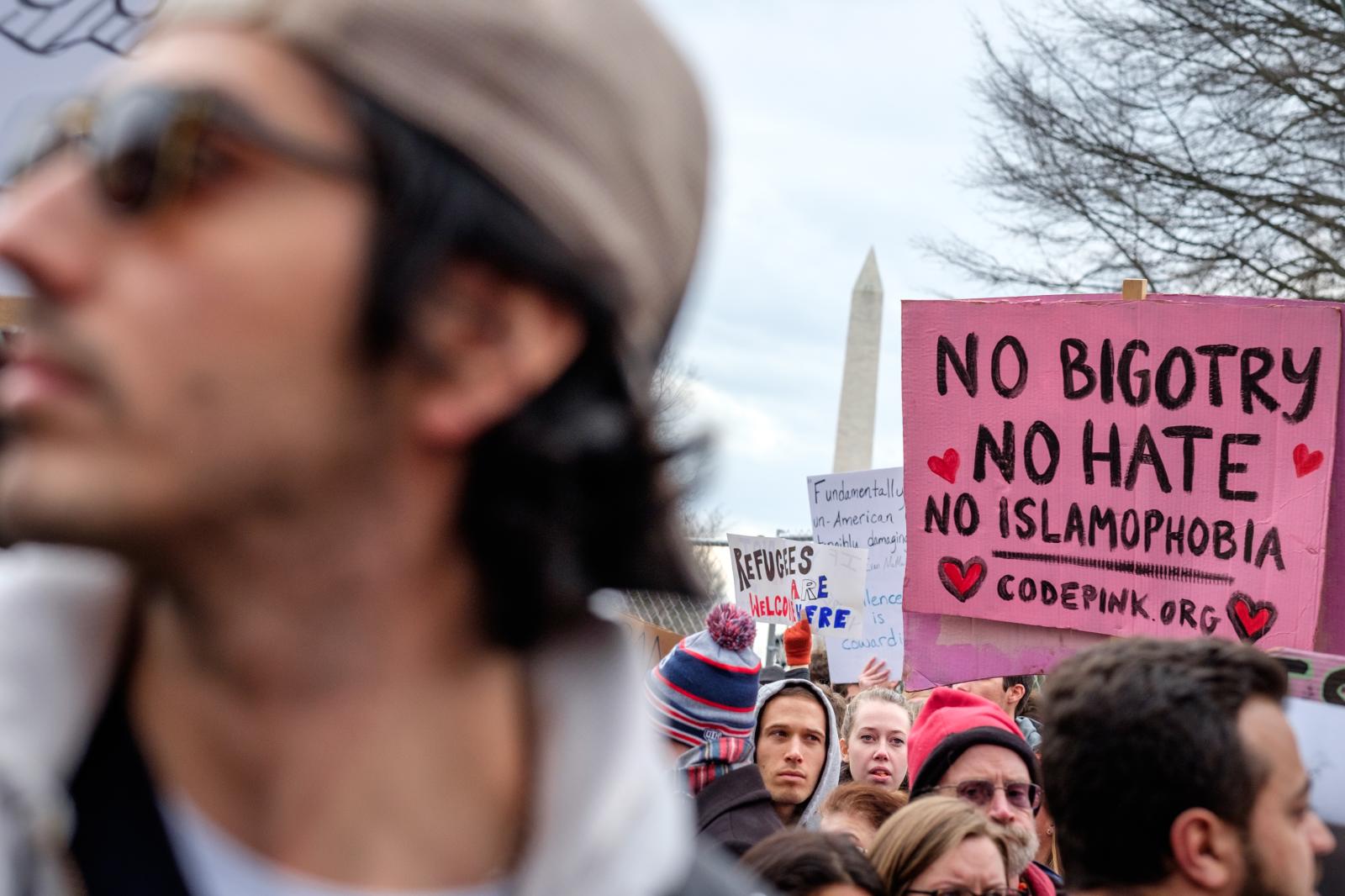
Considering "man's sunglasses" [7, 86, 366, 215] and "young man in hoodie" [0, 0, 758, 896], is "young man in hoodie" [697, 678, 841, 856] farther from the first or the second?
"man's sunglasses" [7, 86, 366, 215]

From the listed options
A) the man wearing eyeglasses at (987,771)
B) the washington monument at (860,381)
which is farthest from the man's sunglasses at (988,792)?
the washington monument at (860,381)

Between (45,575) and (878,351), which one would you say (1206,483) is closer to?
(45,575)

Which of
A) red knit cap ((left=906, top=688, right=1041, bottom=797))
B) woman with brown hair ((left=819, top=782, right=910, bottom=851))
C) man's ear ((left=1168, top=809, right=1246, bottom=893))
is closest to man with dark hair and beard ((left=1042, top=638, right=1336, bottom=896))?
man's ear ((left=1168, top=809, right=1246, bottom=893))

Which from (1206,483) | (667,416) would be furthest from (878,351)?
(667,416)

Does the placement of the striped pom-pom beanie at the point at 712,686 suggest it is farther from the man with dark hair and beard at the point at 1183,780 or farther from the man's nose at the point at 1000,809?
the man with dark hair and beard at the point at 1183,780

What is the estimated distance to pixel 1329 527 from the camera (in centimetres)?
433

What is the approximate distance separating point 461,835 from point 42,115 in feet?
2.12

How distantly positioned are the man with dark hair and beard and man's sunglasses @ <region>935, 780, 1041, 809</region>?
1.44m

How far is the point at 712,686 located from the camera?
175 inches

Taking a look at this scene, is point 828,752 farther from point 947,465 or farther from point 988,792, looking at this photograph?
point 947,465

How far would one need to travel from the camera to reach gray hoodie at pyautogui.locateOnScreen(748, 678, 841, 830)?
4.68 metres

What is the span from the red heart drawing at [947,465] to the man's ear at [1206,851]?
8.57ft

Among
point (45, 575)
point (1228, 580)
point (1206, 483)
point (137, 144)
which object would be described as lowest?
point (1228, 580)

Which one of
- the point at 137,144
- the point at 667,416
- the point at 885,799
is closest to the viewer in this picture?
the point at 137,144
